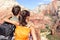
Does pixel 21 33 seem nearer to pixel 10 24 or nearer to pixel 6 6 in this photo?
pixel 10 24

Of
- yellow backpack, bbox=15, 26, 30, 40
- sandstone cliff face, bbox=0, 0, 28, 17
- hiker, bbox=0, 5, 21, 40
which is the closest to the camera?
yellow backpack, bbox=15, 26, 30, 40

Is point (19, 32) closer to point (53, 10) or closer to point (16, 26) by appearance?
point (16, 26)

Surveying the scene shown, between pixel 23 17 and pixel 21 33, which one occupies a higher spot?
pixel 23 17

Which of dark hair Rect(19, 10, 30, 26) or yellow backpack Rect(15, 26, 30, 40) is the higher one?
dark hair Rect(19, 10, 30, 26)

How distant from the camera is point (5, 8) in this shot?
4.96 metres

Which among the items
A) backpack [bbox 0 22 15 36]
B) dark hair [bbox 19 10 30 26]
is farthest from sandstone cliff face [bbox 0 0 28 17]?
dark hair [bbox 19 10 30 26]

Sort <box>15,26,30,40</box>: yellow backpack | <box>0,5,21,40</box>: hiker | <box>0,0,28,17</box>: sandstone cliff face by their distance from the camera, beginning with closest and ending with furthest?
<box>15,26,30,40</box>: yellow backpack
<box>0,5,21,40</box>: hiker
<box>0,0,28,17</box>: sandstone cliff face

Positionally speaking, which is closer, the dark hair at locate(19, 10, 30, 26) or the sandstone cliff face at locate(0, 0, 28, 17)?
the dark hair at locate(19, 10, 30, 26)

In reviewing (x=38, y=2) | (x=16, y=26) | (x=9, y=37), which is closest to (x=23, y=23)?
(x=16, y=26)

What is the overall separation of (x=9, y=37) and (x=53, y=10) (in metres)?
3.03

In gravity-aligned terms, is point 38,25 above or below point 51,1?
below

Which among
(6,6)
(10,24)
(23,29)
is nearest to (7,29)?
(10,24)

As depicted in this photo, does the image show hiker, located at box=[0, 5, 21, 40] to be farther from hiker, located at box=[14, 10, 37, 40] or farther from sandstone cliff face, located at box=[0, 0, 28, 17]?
sandstone cliff face, located at box=[0, 0, 28, 17]

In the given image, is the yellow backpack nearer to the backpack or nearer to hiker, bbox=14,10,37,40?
hiker, bbox=14,10,37,40
